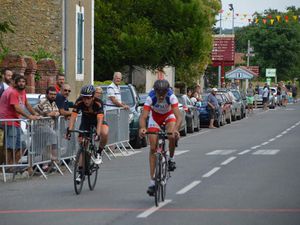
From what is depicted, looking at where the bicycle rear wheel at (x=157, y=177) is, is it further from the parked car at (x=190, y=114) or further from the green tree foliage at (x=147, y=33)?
the green tree foliage at (x=147, y=33)

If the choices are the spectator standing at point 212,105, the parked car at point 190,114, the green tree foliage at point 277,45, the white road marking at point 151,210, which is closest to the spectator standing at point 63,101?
the white road marking at point 151,210

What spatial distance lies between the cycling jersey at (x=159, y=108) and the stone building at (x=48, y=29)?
20.7 metres

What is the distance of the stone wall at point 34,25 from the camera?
35.3 meters

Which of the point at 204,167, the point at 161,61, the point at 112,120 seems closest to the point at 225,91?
the point at 161,61

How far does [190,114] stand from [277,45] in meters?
72.2

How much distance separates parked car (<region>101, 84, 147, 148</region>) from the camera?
27.0m

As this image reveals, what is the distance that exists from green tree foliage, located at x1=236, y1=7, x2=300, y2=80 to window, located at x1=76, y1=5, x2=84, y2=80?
70.5 m

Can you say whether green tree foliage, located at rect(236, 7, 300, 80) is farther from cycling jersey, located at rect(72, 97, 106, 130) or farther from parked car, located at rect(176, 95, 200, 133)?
cycling jersey, located at rect(72, 97, 106, 130)

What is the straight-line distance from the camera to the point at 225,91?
48656 mm

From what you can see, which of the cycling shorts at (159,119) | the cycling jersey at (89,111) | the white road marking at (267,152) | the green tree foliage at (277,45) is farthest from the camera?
the green tree foliage at (277,45)

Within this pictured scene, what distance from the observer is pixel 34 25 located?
3556cm

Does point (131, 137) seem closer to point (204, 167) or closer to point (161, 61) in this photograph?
point (204, 167)

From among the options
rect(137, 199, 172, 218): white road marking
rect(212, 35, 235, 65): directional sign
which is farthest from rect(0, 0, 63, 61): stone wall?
rect(212, 35, 235, 65): directional sign

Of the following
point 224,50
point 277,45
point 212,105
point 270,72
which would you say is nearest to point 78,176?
point 212,105
